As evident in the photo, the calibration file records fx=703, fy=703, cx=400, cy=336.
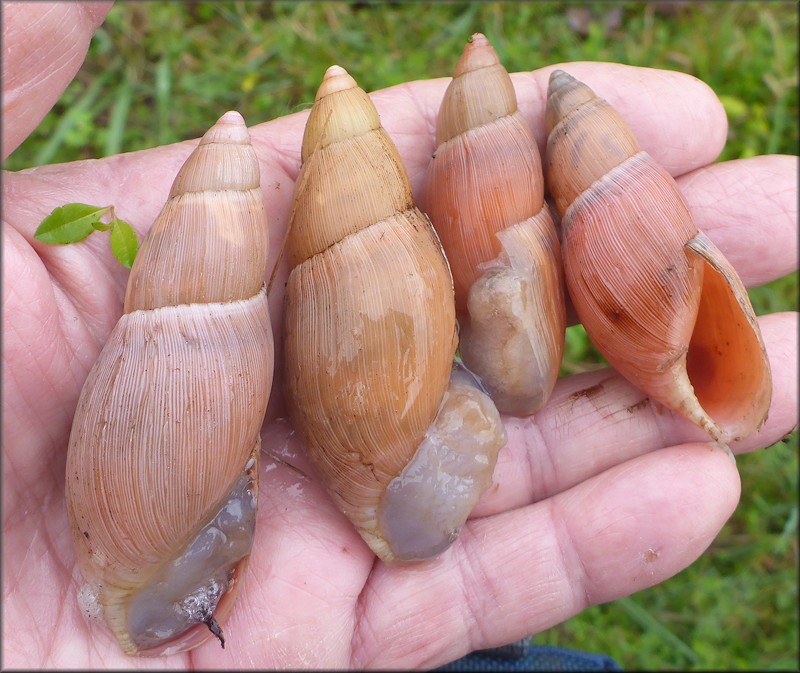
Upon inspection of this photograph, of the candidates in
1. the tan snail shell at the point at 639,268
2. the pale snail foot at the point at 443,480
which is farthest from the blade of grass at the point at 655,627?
the pale snail foot at the point at 443,480

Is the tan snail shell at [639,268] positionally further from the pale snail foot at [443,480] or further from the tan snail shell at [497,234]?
the pale snail foot at [443,480]

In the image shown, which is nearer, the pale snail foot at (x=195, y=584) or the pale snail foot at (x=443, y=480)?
the pale snail foot at (x=195, y=584)

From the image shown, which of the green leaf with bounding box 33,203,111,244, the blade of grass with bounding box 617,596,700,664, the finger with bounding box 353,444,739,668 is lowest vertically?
the blade of grass with bounding box 617,596,700,664

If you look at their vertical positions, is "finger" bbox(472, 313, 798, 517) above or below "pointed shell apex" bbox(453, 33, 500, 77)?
below

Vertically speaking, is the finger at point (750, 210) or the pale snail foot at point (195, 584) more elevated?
the finger at point (750, 210)

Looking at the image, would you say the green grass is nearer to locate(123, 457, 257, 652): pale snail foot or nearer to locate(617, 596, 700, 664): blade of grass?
locate(617, 596, 700, 664): blade of grass

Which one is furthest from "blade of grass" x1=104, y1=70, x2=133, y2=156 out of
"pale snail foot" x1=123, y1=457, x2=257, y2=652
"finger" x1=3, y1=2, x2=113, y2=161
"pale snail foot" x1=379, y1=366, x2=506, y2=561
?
"pale snail foot" x1=379, y1=366, x2=506, y2=561

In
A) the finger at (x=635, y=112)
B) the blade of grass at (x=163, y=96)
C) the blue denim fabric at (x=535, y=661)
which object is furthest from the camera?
the blade of grass at (x=163, y=96)
